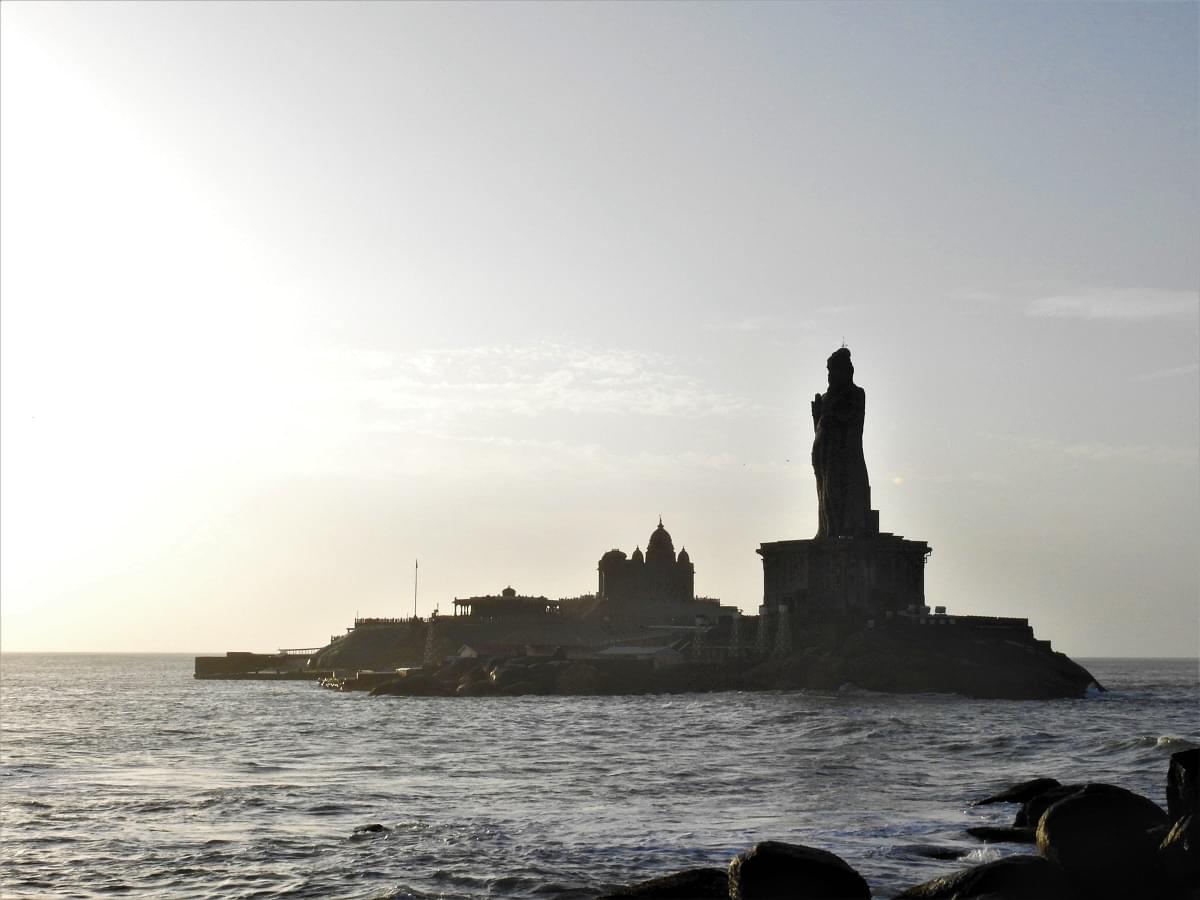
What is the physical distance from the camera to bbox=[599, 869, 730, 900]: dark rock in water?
75.3 feet

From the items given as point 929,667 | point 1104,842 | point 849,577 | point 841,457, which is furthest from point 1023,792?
point 841,457

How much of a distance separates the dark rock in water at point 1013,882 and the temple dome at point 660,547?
14501 cm

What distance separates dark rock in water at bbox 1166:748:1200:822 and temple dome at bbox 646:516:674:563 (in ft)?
471

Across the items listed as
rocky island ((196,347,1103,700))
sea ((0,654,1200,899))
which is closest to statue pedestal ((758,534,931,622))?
rocky island ((196,347,1103,700))

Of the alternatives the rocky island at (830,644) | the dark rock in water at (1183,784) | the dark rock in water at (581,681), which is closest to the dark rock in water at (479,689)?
the rocky island at (830,644)

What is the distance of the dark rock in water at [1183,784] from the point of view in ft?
74.8

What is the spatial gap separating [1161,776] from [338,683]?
10228 centimetres

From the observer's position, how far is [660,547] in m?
168

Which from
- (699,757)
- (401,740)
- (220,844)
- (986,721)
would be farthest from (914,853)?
(986,721)

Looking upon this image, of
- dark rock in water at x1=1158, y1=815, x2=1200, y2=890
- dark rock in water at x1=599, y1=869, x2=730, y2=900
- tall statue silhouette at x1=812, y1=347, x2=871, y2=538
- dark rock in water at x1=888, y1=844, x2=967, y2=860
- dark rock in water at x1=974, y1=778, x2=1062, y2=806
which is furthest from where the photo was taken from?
tall statue silhouette at x1=812, y1=347, x2=871, y2=538

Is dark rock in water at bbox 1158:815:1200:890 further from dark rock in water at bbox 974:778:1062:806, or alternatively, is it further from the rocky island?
the rocky island

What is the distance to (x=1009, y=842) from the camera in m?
29.5

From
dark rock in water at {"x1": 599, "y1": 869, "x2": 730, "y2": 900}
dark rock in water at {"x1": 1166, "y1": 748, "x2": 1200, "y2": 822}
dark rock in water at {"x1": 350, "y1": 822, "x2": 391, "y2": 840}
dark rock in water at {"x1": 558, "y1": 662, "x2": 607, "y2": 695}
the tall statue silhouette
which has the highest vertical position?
the tall statue silhouette

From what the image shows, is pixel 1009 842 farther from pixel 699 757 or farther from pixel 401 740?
pixel 401 740
